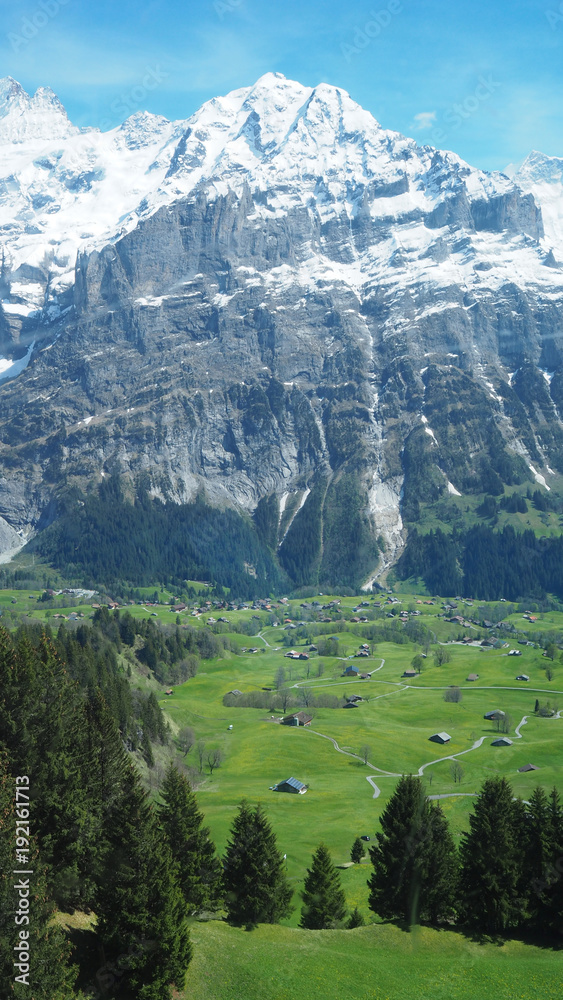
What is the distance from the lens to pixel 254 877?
5225 cm

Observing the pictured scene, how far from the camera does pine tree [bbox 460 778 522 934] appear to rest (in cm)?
5116

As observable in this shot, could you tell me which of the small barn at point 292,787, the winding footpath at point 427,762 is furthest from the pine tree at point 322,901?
the small barn at point 292,787

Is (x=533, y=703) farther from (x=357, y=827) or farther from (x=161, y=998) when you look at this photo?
(x=161, y=998)

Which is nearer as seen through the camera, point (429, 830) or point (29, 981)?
point (29, 981)

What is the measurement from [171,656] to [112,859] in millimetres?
159842

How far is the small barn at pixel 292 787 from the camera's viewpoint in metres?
113

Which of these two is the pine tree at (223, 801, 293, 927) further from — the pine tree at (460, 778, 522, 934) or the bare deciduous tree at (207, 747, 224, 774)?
the bare deciduous tree at (207, 747, 224, 774)

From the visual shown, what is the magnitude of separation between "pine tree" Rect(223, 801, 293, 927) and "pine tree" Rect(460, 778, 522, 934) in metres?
13.3

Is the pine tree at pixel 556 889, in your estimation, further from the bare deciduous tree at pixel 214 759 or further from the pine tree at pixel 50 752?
the bare deciduous tree at pixel 214 759

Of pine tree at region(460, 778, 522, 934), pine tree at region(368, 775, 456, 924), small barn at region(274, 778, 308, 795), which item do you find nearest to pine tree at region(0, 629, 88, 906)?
pine tree at region(368, 775, 456, 924)

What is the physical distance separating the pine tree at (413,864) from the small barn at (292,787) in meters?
60.6

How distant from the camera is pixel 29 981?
29875 millimetres

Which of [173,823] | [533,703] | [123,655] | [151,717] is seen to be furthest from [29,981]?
[533,703]

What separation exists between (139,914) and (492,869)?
27.2 meters
